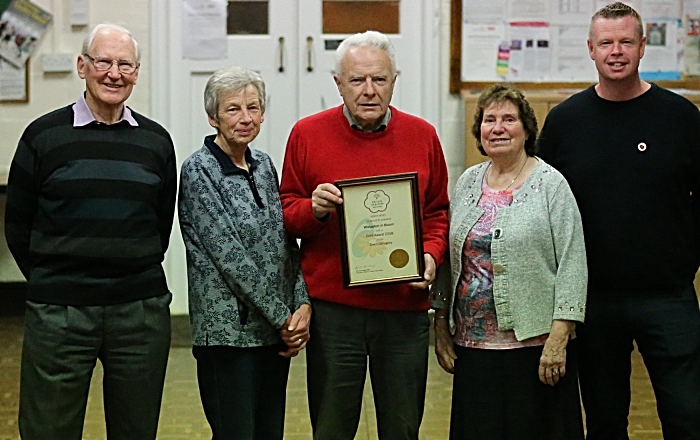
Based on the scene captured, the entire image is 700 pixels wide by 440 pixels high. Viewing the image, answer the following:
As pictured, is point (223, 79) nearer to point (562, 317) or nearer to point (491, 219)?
point (491, 219)

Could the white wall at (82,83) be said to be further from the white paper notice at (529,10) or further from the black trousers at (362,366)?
the black trousers at (362,366)

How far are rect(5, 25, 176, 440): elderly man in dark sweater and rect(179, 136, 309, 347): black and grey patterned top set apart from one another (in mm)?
106

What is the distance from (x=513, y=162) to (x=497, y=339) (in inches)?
19.4

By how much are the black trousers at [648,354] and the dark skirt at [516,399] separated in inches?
6.5

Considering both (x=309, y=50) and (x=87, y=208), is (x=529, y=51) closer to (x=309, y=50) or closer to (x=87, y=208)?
(x=309, y=50)

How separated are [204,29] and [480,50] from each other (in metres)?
1.63

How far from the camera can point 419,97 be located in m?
5.10

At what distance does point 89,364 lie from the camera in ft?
7.47

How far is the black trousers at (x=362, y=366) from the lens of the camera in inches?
94.0

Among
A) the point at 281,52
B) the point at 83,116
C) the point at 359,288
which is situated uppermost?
the point at 281,52

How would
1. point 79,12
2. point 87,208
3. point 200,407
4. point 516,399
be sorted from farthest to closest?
point 79,12, point 200,407, point 516,399, point 87,208

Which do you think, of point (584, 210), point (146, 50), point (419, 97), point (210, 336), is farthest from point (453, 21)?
point (210, 336)

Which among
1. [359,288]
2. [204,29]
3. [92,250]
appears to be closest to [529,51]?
[204,29]

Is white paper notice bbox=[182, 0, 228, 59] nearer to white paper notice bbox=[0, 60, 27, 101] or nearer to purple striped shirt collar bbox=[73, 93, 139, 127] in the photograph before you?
white paper notice bbox=[0, 60, 27, 101]
